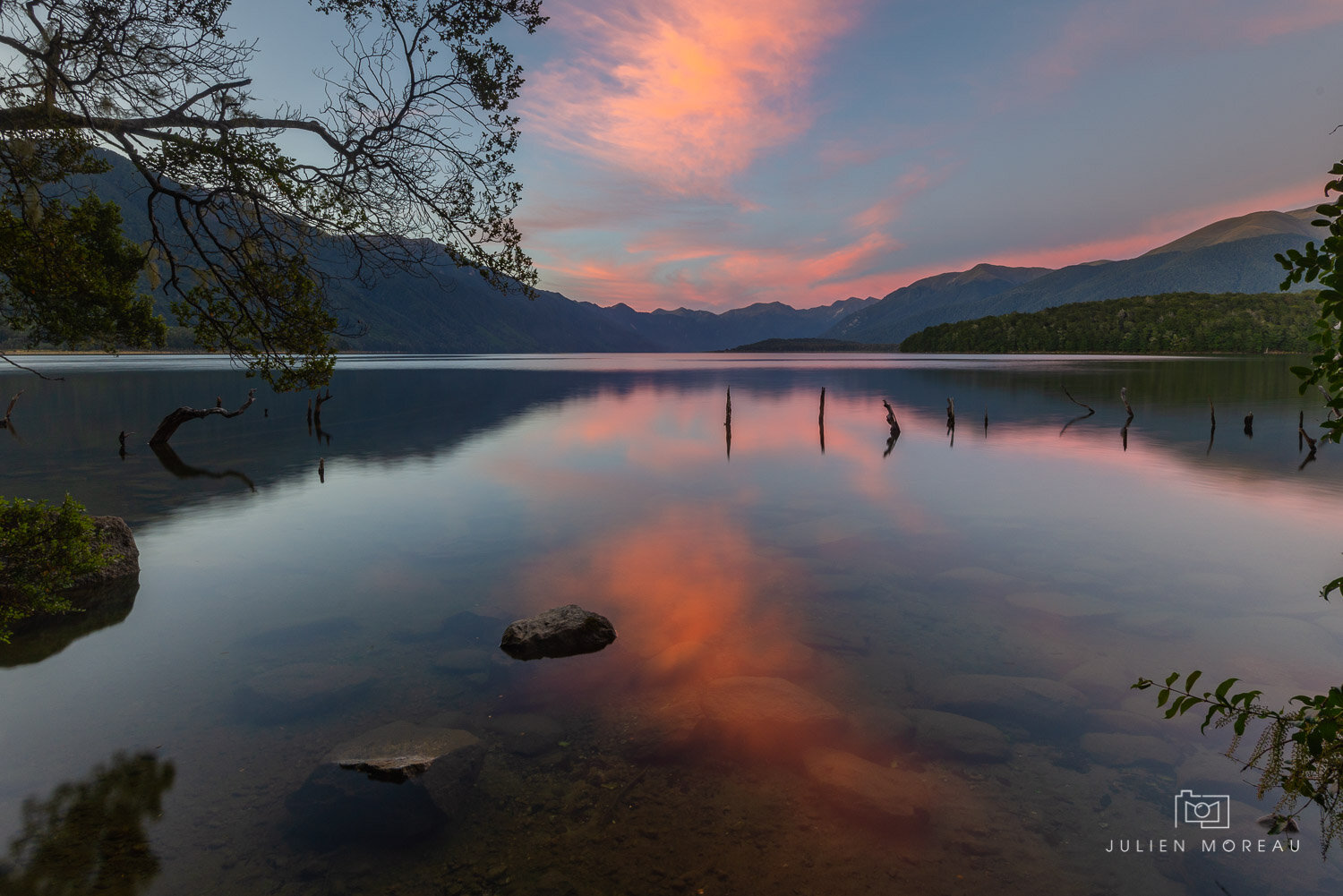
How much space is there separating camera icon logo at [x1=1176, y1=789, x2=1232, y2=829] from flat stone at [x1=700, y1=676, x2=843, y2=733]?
4.66m

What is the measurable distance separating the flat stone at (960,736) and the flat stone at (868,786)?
116cm

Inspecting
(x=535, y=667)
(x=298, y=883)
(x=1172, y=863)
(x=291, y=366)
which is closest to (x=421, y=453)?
(x=291, y=366)

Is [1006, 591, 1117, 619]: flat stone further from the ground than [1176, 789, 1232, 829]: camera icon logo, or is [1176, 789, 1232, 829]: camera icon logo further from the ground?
[1006, 591, 1117, 619]: flat stone

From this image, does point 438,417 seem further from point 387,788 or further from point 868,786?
point 868,786

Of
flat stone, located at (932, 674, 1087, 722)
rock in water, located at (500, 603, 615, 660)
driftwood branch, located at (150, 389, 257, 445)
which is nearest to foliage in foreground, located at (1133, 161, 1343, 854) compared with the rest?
flat stone, located at (932, 674, 1087, 722)

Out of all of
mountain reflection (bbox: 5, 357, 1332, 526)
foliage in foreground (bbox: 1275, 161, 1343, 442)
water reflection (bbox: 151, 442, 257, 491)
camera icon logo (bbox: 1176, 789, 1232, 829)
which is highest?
foliage in foreground (bbox: 1275, 161, 1343, 442)

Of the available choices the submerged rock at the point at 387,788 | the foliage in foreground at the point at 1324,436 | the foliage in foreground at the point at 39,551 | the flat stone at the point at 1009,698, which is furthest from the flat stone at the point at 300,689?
the foliage in foreground at the point at 1324,436

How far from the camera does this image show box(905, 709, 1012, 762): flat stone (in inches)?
397

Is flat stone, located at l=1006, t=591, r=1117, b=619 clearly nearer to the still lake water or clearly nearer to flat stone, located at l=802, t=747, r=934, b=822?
the still lake water

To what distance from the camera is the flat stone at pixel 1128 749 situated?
995 centimetres

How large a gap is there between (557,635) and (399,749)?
431 centimetres

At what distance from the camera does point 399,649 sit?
46.2 feet

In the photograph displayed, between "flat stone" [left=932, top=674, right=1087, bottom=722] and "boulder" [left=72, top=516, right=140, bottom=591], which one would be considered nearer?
"flat stone" [left=932, top=674, right=1087, bottom=722]

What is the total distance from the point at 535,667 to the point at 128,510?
25008 mm
